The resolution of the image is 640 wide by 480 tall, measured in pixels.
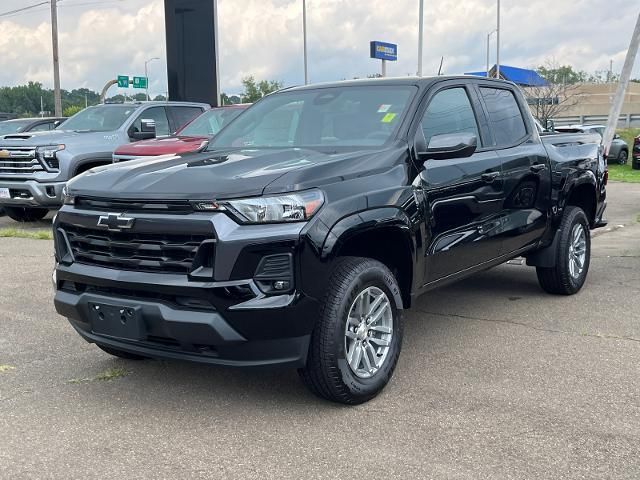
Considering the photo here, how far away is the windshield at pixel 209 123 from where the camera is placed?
11062 mm

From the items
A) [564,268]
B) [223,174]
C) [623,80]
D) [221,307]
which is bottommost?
[564,268]

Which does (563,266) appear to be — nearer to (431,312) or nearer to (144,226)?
(431,312)

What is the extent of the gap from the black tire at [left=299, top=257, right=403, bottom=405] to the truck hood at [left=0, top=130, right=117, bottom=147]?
853 centimetres

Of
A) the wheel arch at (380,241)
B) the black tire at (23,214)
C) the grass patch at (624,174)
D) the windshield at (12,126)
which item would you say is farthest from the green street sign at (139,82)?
the wheel arch at (380,241)

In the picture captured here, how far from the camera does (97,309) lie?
386cm

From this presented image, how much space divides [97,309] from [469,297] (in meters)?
3.74

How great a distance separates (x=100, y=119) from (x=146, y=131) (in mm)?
2477

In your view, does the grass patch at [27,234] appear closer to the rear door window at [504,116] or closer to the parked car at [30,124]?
the parked car at [30,124]

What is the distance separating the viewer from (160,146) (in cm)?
1030

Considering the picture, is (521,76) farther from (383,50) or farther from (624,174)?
(624,174)

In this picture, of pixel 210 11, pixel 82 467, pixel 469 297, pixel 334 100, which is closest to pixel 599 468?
pixel 82 467

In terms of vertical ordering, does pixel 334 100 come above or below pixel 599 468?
above

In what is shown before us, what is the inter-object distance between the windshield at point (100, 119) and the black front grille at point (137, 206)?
8363 millimetres

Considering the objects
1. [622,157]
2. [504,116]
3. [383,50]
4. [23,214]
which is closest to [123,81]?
[383,50]
